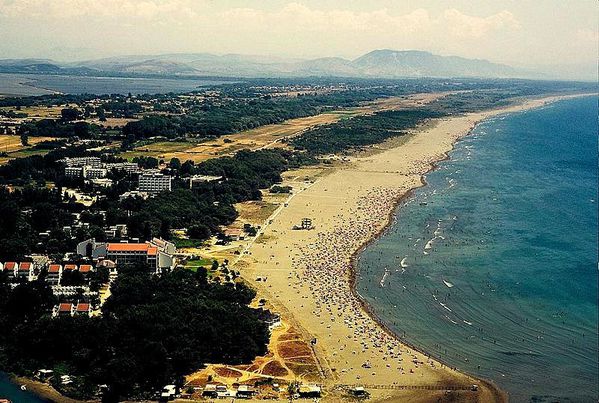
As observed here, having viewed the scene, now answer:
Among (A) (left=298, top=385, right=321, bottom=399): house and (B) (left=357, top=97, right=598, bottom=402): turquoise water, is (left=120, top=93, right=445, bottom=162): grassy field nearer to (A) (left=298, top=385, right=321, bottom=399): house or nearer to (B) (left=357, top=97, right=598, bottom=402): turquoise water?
(B) (left=357, top=97, right=598, bottom=402): turquoise water

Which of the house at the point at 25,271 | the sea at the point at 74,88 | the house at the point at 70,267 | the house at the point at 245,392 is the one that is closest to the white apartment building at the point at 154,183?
the house at the point at 70,267

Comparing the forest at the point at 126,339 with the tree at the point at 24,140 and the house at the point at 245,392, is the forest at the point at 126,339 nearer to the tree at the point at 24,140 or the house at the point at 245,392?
the house at the point at 245,392

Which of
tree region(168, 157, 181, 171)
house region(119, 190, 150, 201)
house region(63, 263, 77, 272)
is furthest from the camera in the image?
tree region(168, 157, 181, 171)

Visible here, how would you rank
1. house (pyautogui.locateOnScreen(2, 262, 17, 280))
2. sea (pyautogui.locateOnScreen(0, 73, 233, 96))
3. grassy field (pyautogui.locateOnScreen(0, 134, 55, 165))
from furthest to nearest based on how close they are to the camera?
sea (pyautogui.locateOnScreen(0, 73, 233, 96)) < grassy field (pyautogui.locateOnScreen(0, 134, 55, 165)) < house (pyautogui.locateOnScreen(2, 262, 17, 280))

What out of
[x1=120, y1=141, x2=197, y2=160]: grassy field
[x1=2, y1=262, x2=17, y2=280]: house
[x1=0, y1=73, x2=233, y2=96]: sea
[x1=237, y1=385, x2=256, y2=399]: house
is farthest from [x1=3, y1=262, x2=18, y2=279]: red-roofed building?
[x1=0, y1=73, x2=233, y2=96]: sea

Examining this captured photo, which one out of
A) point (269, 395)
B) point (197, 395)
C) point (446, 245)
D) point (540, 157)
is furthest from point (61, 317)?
point (540, 157)
